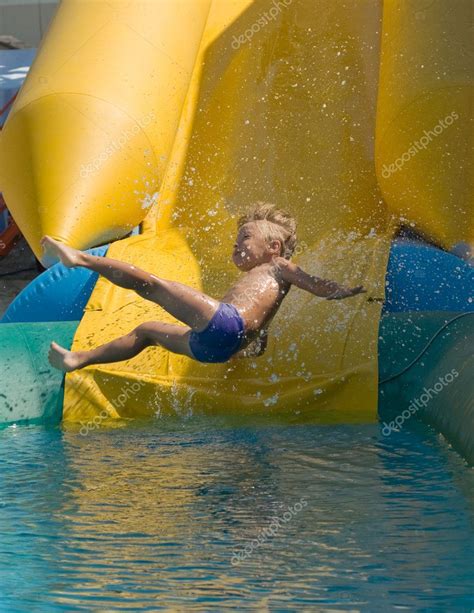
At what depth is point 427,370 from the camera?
3.09m

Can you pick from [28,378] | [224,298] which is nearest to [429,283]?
[224,298]

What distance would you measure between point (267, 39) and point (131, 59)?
0.71 metres

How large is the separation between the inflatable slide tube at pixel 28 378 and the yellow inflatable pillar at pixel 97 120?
0.60 m

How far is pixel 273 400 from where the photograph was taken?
318cm

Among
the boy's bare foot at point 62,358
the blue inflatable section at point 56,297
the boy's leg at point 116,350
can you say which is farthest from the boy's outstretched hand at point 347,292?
the blue inflatable section at point 56,297

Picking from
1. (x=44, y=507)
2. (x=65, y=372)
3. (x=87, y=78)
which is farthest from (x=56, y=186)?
(x=44, y=507)

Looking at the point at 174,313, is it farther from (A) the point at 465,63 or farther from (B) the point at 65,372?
(A) the point at 465,63

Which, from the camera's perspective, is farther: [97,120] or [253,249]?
[97,120]

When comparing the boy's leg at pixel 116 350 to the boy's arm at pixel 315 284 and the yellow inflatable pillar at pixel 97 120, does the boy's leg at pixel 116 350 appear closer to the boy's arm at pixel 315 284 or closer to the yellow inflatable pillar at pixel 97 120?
the boy's arm at pixel 315 284

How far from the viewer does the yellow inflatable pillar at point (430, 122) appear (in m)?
3.65

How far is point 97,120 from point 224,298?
116 cm

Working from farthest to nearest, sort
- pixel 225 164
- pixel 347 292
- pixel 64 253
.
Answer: pixel 225 164 → pixel 347 292 → pixel 64 253

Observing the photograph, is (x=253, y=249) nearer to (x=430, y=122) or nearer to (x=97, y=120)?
(x=430, y=122)

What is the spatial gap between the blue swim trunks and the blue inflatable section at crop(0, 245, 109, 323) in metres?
0.70
